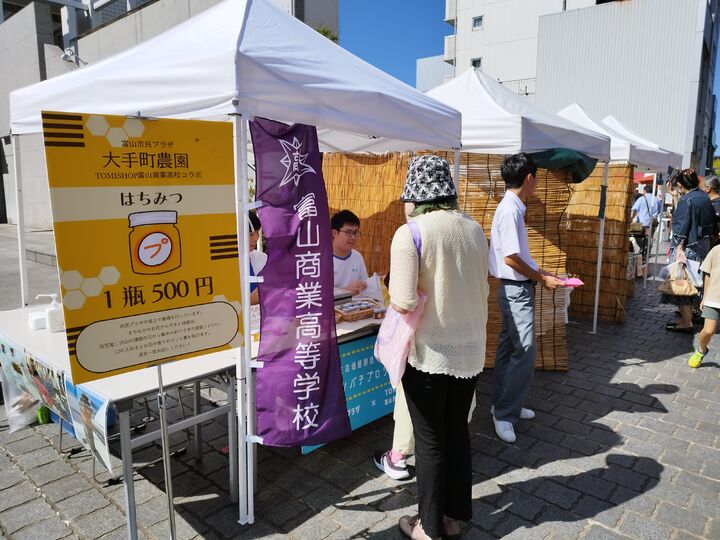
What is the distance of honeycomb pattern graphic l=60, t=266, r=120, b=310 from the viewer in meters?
1.71

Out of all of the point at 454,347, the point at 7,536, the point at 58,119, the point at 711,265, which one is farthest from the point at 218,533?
the point at 711,265

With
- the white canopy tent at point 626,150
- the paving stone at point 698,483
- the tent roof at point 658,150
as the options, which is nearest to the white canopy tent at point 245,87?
the paving stone at point 698,483

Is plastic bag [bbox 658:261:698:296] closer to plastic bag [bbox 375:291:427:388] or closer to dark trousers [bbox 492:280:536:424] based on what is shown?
dark trousers [bbox 492:280:536:424]

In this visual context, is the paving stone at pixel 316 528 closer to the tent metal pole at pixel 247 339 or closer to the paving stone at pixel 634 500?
the tent metal pole at pixel 247 339

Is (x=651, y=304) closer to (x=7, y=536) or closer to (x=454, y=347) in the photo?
(x=454, y=347)

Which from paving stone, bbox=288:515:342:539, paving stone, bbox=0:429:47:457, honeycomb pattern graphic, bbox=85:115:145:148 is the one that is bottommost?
paving stone, bbox=288:515:342:539

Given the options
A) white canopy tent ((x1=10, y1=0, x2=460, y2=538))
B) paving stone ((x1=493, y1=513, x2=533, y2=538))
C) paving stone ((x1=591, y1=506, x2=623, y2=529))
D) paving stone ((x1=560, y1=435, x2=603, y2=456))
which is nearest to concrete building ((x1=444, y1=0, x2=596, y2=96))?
paving stone ((x1=560, y1=435, x2=603, y2=456))

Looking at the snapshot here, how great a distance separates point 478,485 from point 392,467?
52 centimetres

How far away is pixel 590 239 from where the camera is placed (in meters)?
6.64

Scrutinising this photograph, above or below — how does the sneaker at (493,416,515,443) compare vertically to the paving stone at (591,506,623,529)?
above

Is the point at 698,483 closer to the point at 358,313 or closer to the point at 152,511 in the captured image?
the point at 358,313

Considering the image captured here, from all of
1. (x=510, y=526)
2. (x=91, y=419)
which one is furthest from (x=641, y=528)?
(x=91, y=419)

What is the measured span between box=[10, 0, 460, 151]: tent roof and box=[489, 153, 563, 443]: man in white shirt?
0.62 m

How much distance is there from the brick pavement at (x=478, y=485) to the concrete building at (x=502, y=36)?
2606cm
